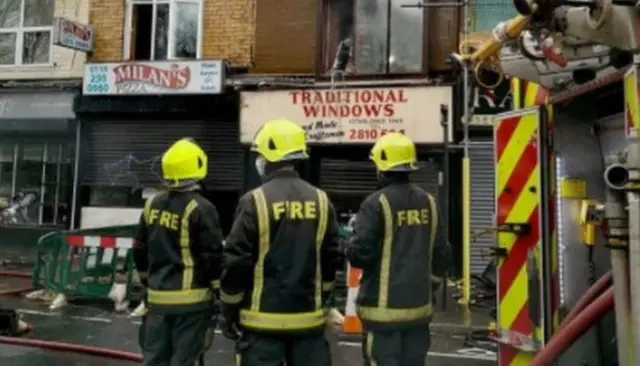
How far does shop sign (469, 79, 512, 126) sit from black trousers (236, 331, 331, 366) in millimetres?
8599

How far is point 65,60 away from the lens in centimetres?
1432

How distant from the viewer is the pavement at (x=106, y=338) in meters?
6.63

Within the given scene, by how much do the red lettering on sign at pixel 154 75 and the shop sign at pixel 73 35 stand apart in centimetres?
91

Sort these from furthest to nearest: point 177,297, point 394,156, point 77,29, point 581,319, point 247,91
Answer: point 77,29 → point 247,91 → point 177,297 → point 394,156 → point 581,319

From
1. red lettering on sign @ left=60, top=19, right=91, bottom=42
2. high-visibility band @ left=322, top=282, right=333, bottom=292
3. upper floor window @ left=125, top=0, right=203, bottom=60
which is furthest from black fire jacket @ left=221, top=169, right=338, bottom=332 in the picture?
red lettering on sign @ left=60, top=19, right=91, bottom=42

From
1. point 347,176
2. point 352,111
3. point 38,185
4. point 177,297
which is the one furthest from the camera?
point 38,185

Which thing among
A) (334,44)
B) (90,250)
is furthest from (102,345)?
(334,44)

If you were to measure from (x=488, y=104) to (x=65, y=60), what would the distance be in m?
8.44

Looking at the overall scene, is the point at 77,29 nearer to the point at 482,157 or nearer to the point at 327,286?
the point at 482,157

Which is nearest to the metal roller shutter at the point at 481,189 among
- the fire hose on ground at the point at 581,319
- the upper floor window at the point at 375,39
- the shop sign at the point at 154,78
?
the upper floor window at the point at 375,39

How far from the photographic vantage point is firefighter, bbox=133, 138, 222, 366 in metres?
4.60

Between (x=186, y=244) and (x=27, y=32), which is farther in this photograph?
(x=27, y=32)

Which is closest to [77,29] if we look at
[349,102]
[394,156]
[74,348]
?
[349,102]

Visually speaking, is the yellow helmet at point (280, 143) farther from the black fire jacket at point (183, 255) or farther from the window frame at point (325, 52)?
the window frame at point (325, 52)
